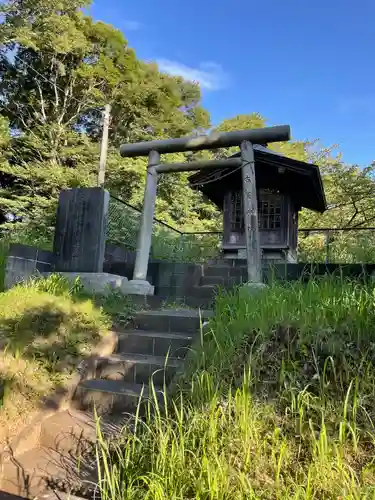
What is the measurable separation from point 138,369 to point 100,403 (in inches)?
20.3

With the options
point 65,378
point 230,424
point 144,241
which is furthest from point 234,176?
point 230,424

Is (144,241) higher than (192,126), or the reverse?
(192,126)

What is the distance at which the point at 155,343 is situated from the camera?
4.17 m

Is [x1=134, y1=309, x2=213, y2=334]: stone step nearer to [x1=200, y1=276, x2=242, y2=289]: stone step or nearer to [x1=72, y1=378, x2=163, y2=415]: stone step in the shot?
[x1=72, y1=378, x2=163, y2=415]: stone step

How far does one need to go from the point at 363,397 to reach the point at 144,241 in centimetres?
469

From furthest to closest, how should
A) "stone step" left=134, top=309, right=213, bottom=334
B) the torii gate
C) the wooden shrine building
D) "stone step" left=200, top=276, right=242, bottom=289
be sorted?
the wooden shrine building → "stone step" left=200, top=276, right=242, bottom=289 → the torii gate → "stone step" left=134, top=309, right=213, bottom=334

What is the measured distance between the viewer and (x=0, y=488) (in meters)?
2.38

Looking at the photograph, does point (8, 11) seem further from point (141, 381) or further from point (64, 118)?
point (141, 381)

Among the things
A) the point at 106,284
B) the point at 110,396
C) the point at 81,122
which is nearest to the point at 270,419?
the point at 110,396

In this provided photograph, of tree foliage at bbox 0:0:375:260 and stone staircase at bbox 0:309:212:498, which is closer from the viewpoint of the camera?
stone staircase at bbox 0:309:212:498

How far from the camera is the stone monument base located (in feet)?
18.8

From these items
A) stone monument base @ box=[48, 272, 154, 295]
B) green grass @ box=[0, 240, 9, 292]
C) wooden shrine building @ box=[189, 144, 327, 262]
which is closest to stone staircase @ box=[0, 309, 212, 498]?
stone monument base @ box=[48, 272, 154, 295]

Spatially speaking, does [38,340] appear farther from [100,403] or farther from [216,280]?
[216,280]

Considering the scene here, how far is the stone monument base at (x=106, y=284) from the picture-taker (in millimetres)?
5718
